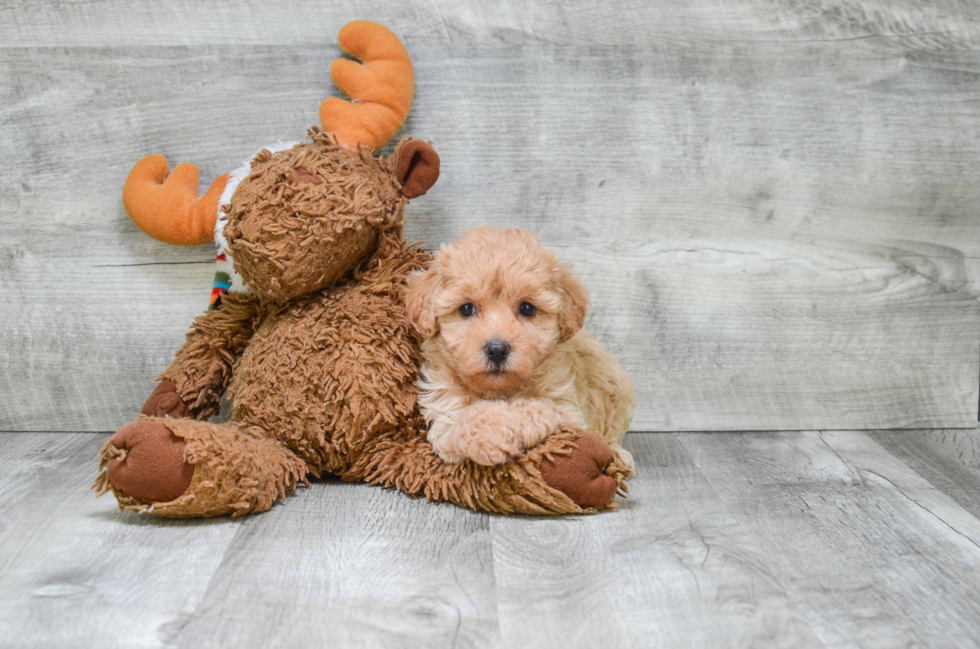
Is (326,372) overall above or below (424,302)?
below

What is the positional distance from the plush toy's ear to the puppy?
135 mm

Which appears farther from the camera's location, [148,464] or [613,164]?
[613,164]

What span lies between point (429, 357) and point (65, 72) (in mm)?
829

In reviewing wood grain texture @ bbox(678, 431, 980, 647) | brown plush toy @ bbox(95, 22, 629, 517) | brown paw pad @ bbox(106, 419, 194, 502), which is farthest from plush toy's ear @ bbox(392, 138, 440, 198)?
wood grain texture @ bbox(678, 431, 980, 647)

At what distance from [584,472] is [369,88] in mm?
703

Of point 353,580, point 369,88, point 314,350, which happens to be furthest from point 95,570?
point 369,88

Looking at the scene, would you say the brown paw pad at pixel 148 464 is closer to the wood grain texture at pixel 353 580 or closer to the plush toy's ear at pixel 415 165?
the wood grain texture at pixel 353 580

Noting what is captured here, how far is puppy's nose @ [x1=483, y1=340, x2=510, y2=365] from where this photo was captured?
3.42 feet


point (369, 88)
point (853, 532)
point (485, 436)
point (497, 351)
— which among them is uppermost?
point (369, 88)

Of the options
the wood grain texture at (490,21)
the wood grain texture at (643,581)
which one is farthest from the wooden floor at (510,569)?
the wood grain texture at (490,21)

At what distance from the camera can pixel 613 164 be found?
1434 mm

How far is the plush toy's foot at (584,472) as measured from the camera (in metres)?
1.06

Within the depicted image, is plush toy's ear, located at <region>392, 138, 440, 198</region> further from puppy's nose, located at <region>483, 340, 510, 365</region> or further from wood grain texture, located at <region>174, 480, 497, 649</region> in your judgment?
wood grain texture, located at <region>174, 480, 497, 649</region>

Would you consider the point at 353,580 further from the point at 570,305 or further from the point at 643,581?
the point at 570,305
